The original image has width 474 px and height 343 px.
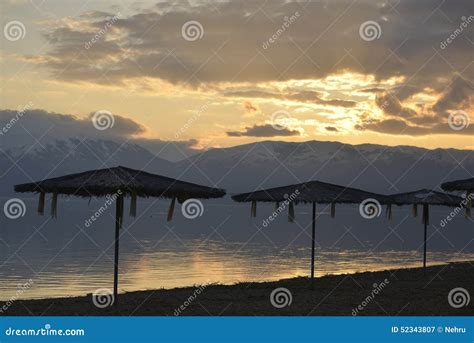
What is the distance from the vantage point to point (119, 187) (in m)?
12.9

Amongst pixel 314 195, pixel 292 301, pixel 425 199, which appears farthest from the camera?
pixel 425 199

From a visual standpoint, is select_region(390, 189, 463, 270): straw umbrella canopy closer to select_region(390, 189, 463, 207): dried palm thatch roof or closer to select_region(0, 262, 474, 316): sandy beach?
select_region(390, 189, 463, 207): dried palm thatch roof

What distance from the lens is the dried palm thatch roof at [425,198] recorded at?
20425 millimetres

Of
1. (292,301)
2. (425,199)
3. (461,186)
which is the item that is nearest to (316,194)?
(292,301)

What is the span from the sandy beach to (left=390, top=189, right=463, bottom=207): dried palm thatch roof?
8.00 feet

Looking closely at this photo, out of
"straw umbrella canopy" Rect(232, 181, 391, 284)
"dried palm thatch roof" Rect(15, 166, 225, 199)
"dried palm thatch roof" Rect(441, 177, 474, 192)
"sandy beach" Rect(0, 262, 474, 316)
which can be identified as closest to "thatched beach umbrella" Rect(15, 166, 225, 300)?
"dried palm thatch roof" Rect(15, 166, 225, 199)

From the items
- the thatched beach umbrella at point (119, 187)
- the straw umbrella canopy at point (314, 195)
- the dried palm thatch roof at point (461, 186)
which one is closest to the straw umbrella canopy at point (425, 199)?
the dried palm thatch roof at point (461, 186)

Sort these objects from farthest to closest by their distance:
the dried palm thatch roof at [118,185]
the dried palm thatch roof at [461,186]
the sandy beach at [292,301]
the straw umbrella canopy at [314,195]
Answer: the dried palm thatch roof at [461,186] < the straw umbrella canopy at [314,195] < the sandy beach at [292,301] < the dried palm thatch roof at [118,185]

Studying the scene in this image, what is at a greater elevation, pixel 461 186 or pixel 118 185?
pixel 461 186

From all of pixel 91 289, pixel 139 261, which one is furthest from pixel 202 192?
pixel 139 261

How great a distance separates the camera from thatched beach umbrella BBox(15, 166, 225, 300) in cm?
1301

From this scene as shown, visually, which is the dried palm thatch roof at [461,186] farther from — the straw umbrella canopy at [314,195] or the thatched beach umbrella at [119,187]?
the thatched beach umbrella at [119,187]

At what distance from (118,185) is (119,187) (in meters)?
0.07

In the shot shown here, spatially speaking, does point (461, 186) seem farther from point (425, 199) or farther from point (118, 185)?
point (118, 185)
